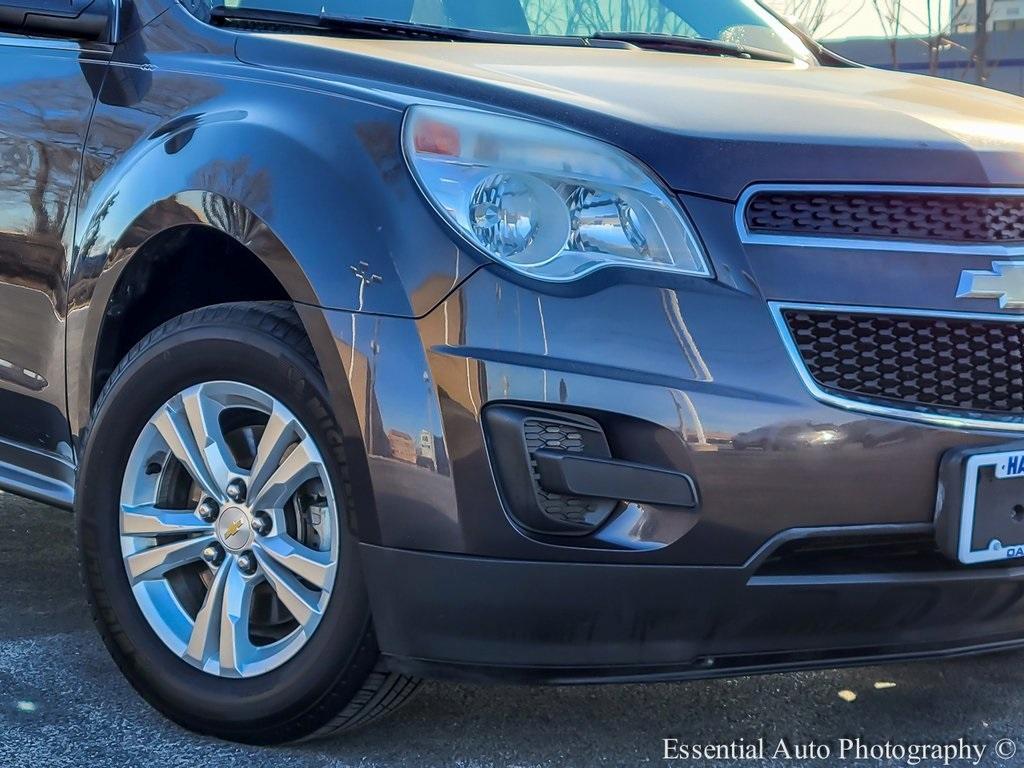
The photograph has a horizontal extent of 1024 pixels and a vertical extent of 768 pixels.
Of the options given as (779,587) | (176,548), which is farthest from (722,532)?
(176,548)

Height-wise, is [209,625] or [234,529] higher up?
[234,529]

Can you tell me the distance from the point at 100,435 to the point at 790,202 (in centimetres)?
130

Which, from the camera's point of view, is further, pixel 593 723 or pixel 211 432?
pixel 593 723

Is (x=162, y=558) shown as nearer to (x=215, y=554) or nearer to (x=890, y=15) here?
(x=215, y=554)

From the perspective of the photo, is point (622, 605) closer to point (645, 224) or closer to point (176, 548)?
point (645, 224)

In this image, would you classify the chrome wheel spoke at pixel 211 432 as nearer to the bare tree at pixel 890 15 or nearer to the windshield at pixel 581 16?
the windshield at pixel 581 16

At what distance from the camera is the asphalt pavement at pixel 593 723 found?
242 cm

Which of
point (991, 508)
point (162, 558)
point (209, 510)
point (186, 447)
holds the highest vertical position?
point (991, 508)

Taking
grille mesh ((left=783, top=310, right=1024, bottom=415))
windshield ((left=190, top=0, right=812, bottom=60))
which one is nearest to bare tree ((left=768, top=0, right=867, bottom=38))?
windshield ((left=190, top=0, right=812, bottom=60))

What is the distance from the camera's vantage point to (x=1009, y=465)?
209 cm

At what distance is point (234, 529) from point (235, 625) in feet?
0.54

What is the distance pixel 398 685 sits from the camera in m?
2.35

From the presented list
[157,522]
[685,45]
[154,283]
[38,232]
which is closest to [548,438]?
[157,522]

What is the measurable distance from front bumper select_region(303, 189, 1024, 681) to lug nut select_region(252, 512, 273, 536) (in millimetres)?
270
